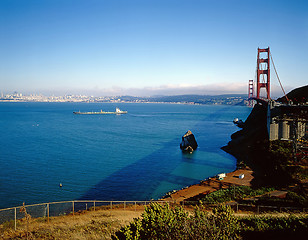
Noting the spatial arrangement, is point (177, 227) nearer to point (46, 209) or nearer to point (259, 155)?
point (46, 209)

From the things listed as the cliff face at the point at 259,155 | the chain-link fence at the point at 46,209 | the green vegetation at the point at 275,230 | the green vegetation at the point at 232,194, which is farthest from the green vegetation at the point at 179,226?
the cliff face at the point at 259,155

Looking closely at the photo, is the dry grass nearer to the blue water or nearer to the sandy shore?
the sandy shore

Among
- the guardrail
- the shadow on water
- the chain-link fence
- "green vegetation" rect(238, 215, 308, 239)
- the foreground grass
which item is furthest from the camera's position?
the shadow on water

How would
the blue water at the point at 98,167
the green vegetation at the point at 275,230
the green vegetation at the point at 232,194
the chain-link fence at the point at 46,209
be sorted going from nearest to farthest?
the green vegetation at the point at 275,230 → the chain-link fence at the point at 46,209 → the green vegetation at the point at 232,194 → the blue water at the point at 98,167

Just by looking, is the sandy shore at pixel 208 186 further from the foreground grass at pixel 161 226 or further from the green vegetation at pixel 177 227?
the green vegetation at pixel 177 227

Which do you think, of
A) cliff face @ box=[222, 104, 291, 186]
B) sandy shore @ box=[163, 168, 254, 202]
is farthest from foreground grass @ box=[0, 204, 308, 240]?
cliff face @ box=[222, 104, 291, 186]

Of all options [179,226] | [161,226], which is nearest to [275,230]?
[179,226]

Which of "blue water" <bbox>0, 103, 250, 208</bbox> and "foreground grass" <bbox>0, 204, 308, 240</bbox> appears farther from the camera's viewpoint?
"blue water" <bbox>0, 103, 250, 208</bbox>
